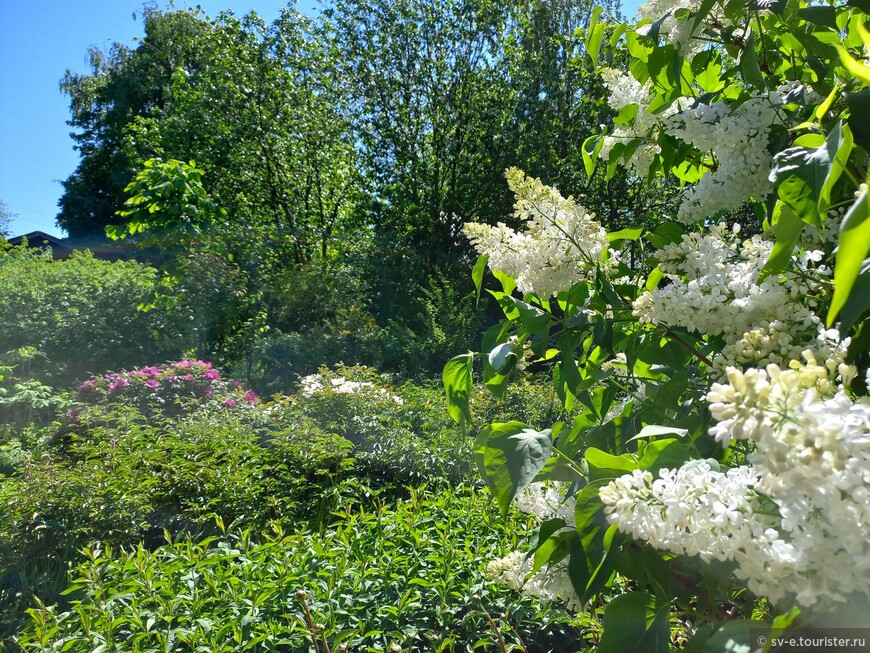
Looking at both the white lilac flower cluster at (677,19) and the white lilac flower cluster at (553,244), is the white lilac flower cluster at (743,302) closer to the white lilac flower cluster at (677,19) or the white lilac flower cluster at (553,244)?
the white lilac flower cluster at (553,244)

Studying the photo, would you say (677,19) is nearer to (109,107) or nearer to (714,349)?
(714,349)

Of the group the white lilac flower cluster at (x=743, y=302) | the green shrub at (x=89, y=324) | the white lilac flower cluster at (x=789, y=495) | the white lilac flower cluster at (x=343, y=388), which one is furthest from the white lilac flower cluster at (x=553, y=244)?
the green shrub at (x=89, y=324)

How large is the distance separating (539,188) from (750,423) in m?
0.78

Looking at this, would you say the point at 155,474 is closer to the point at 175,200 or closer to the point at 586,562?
the point at 586,562

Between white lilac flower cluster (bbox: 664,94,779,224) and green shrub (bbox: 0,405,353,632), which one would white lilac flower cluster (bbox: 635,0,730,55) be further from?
green shrub (bbox: 0,405,353,632)

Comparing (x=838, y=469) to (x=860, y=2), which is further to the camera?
(x=860, y=2)

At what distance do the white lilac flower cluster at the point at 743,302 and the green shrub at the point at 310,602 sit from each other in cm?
96

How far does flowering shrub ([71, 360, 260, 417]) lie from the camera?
5.72 m

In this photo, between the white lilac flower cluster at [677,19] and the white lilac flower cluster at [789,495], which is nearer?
the white lilac flower cluster at [789,495]

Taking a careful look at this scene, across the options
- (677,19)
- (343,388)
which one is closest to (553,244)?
(677,19)

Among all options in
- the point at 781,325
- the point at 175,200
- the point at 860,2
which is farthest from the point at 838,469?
the point at 175,200

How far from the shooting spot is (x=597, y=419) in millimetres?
1434

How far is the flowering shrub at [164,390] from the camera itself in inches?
225

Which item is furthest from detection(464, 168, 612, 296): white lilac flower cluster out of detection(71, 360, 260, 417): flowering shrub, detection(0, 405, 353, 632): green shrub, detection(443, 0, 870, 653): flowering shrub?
detection(71, 360, 260, 417): flowering shrub
